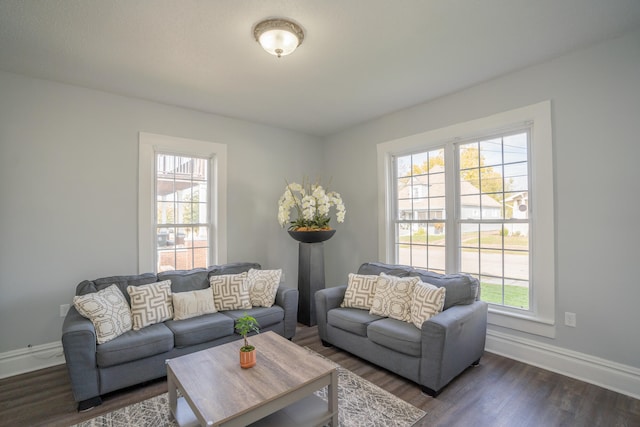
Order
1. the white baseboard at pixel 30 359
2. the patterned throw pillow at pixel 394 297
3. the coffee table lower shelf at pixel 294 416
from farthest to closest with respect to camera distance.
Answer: the patterned throw pillow at pixel 394 297 < the white baseboard at pixel 30 359 < the coffee table lower shelf at pixel 294 416

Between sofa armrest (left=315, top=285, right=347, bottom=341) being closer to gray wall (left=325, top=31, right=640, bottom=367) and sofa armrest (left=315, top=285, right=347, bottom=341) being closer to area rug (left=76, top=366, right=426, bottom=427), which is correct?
area rug (left=76, top=366, right=426, bottom=427)

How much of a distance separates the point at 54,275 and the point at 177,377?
6.82 ft

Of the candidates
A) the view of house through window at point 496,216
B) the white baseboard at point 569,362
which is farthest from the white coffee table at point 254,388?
the view of house through window at point 496,216

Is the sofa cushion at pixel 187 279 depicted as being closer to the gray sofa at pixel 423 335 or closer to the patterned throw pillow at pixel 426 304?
the gray sofa at pixel 423 335

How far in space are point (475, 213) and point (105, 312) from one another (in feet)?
12.2

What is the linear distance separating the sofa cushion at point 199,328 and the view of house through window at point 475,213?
2399mm

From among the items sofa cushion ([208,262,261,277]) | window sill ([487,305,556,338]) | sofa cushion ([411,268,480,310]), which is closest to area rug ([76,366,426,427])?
sofa cushion ([411,268,480,310])

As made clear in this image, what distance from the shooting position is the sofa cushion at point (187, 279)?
320cm

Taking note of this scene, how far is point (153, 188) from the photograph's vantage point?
140 inches

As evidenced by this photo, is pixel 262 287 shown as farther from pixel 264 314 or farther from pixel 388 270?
pixel 388 270

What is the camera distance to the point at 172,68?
109 inches

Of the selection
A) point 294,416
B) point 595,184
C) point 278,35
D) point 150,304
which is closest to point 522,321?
point 595,184

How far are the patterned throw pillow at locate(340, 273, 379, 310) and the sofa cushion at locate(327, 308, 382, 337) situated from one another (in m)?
0.07

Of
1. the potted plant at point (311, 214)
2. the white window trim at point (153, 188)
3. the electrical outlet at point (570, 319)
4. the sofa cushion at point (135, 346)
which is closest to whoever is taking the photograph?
the sofa cushion at point (135, 346)
